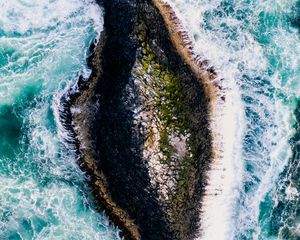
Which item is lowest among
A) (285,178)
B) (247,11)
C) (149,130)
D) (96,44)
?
(285,178)

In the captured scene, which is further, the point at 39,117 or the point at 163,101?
the point at 39,117

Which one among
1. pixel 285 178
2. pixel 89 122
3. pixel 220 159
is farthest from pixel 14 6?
pixel 285 178

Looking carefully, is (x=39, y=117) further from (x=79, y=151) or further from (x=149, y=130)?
(x=149, y=130)

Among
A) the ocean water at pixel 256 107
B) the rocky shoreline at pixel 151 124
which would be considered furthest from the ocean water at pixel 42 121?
the ocean water at pixel 256 107

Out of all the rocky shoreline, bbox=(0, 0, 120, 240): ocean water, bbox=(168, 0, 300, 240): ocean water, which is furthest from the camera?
bbox=(0, 0, 120, 240): ocean water

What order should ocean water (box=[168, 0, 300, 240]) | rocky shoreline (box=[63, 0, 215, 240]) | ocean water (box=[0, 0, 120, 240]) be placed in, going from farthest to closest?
ocean water (box=[0, 0, 120, 240]) < ocean water (box=[168, 0, 300, 240]) < rocky shoreline (box=[63, 0, 215, 240])

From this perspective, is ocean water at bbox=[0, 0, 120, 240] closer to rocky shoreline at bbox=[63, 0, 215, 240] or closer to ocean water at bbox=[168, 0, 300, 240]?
rocky shoreline at bbox=[63, 0, 215, 240]

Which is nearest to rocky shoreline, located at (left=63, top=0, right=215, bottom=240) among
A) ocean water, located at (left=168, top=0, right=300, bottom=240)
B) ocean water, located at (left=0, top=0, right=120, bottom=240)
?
ocean water, located at (left=168, top=0, right=300, bottom=240)
